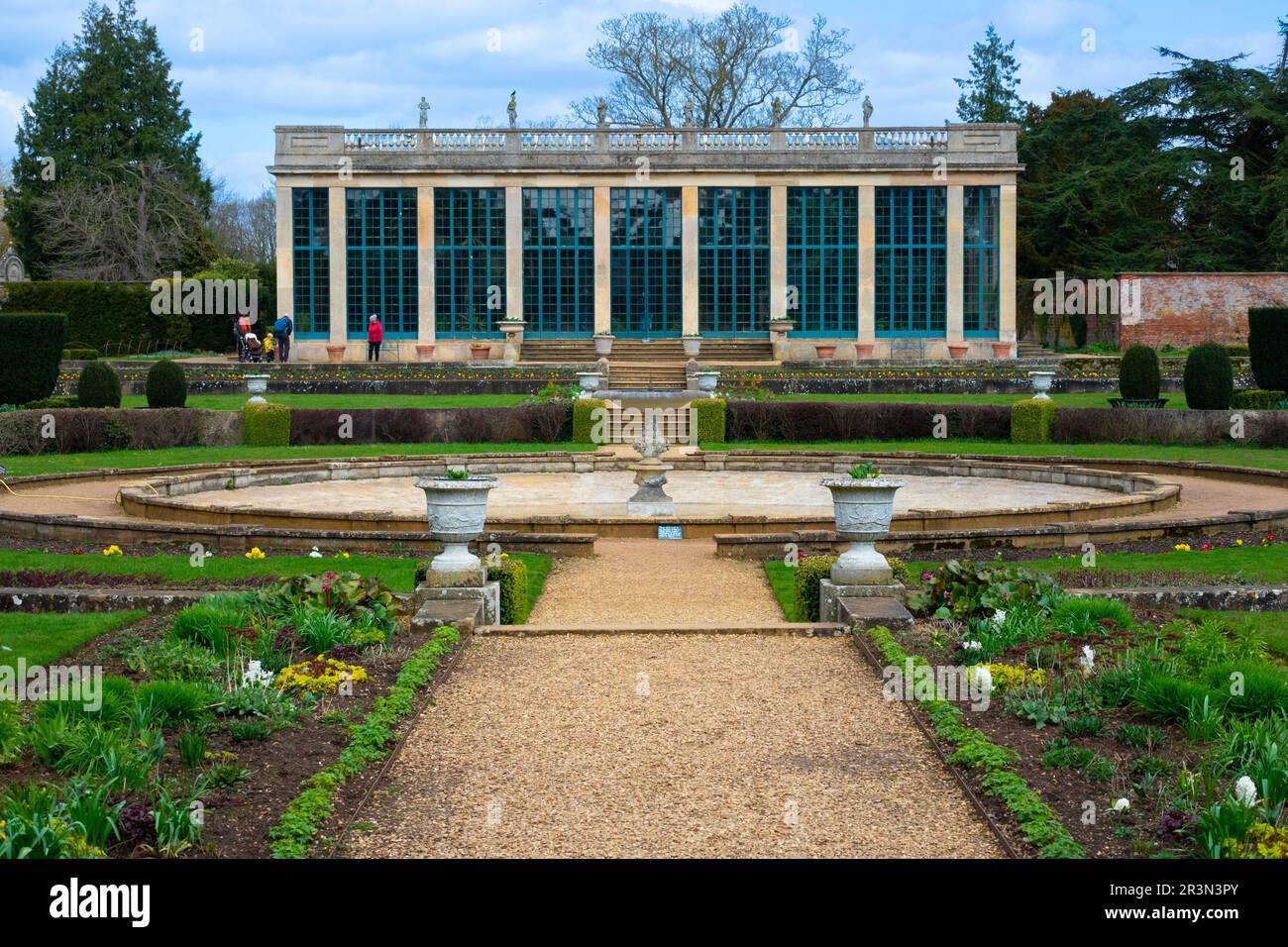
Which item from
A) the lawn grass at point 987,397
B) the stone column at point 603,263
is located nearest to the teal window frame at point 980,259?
the stone column at point 603,263

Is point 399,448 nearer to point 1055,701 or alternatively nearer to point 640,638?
point 640,638

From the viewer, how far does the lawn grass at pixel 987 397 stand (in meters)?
33.8

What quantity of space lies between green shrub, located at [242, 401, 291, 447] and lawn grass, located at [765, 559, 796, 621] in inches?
635

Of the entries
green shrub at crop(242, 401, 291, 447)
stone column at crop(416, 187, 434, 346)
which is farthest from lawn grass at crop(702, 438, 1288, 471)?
stone column at crop(416, 187, 434, 346)

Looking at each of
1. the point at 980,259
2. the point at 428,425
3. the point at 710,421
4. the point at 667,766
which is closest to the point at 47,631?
the point at 667,766

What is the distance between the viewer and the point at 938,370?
131 feet

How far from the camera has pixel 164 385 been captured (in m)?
31.4

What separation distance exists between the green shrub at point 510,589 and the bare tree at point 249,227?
6688 cm

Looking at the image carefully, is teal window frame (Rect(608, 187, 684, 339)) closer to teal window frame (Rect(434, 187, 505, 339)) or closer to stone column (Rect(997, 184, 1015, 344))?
teal window frame (Rect(434, 187, 505, 339))

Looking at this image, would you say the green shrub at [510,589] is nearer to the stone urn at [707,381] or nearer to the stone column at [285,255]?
the stone urn at [707,381]

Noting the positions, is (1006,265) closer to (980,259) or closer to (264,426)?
(980,259)

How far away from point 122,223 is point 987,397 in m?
41.0
